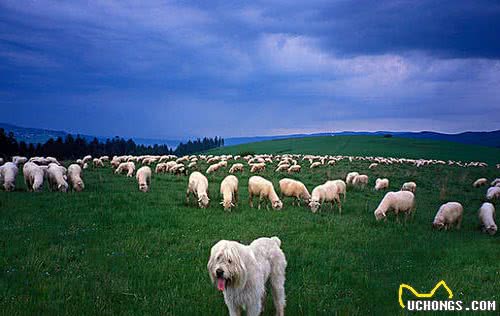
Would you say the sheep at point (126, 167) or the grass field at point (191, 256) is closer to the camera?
the grass field at point (191, 256)

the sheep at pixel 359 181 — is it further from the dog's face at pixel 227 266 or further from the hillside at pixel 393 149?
the hillside at pixel 393 149

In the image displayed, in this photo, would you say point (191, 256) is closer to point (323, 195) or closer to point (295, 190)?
point (323, 195)

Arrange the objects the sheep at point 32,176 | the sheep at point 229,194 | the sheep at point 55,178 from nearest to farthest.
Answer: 1. the sheep at point 229,194
2. the sheep at point 32,176
3. the sheep at point 55,178

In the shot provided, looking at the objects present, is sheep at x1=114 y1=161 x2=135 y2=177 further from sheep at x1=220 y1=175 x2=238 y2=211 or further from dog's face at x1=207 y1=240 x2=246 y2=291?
dog's face at x1=207 y1=240 x2=246 y2=291

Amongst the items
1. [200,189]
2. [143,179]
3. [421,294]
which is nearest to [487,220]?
[421,294]

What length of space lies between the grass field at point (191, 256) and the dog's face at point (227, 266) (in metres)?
1.33

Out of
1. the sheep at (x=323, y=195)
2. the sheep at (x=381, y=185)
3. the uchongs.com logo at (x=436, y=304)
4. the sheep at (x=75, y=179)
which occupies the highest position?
the sheep at (x=75, y=179)

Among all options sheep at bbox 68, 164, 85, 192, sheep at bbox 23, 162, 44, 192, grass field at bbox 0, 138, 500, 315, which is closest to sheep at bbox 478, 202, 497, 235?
grass field at bbox 0, 138, 500, 315

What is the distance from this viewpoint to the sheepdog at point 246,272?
17.4 ft

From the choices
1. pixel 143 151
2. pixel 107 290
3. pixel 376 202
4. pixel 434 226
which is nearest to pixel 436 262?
pixel 434 226

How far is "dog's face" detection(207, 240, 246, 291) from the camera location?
5.23 metres

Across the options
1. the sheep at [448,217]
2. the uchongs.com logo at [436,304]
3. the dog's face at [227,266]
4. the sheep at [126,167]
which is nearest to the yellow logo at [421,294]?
the uchongs.com logo at [436,304]

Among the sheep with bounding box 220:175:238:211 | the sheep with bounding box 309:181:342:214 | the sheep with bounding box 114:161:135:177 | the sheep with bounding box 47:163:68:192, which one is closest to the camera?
the sheep with bounding box 220:175:238:211

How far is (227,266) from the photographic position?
17.2 ft
